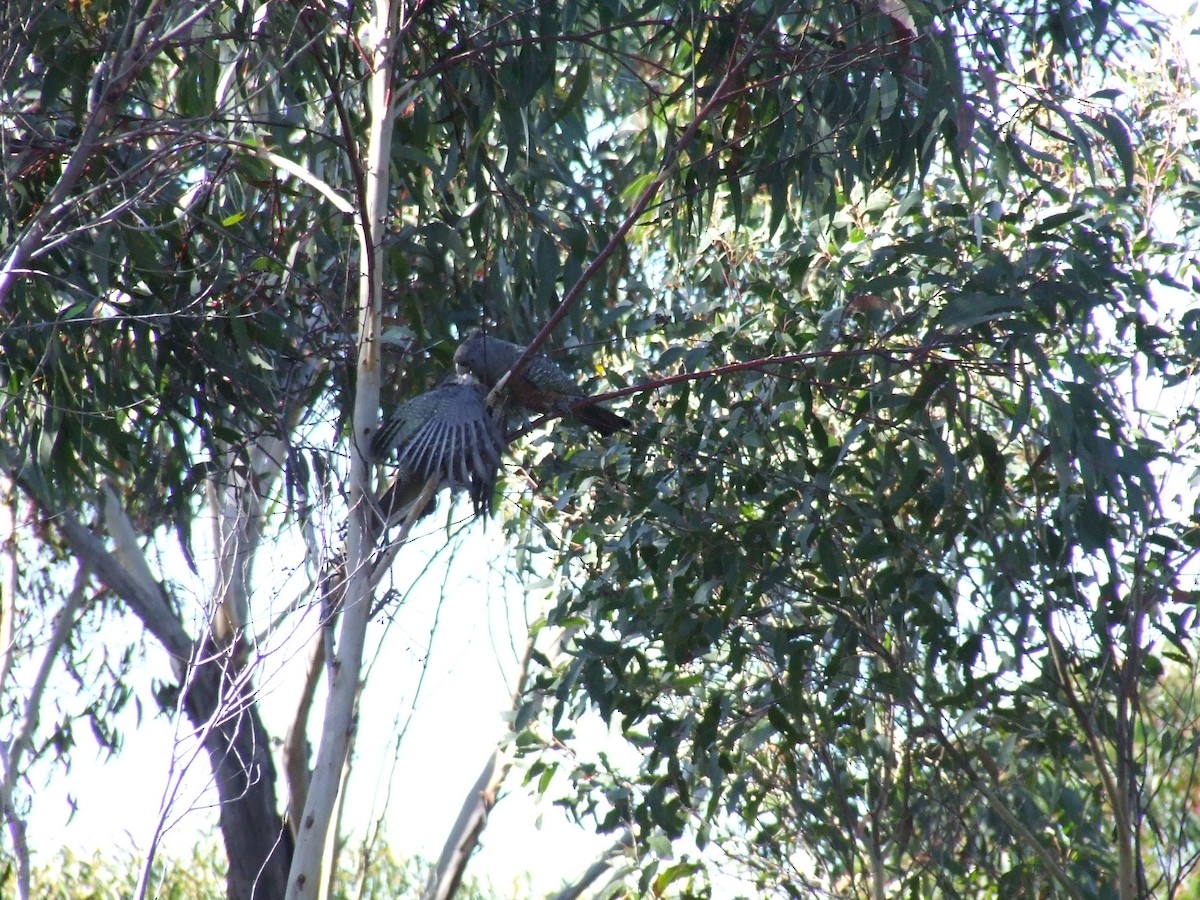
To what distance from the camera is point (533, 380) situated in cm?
310

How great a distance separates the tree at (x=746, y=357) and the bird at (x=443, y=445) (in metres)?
0.17

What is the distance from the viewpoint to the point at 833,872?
357 cm

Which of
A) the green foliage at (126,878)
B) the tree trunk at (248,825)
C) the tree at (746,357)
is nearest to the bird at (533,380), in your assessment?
the tree at (746,357)

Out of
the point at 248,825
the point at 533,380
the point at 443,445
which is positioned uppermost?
the point at 533,380

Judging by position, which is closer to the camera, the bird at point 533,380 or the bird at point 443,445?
the bird at point 443,445

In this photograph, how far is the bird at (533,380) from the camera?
10.2 feet

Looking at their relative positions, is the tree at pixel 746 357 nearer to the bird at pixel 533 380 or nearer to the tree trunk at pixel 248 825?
the bird at pixel 533 380

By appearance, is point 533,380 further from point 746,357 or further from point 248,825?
point 248,825

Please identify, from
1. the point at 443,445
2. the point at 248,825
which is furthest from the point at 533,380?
the point at 248,825

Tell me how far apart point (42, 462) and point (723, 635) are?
1827 millimetres

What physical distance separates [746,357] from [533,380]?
0.54 metres

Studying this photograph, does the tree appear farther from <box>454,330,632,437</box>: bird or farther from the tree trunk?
the tree trunk

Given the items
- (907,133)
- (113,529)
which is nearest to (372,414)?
(907,133)

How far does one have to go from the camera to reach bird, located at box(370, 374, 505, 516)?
2.68 metres
